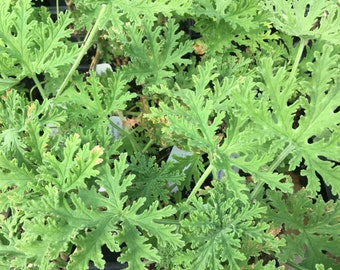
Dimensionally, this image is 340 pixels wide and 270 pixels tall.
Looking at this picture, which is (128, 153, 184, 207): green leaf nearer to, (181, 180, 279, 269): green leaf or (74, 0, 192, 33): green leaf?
(181, 180, 279, 269): green leaf

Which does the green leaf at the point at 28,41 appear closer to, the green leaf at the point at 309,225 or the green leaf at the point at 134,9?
the green leaf at the point at 134,9

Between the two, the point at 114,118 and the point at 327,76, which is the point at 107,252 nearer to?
the point at 114,118

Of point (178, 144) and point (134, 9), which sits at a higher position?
point (134, 9)

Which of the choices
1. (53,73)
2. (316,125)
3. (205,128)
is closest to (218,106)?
(205,128)

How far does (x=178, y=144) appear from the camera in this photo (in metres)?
1.27

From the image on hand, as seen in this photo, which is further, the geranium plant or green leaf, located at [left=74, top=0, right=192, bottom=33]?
green leaf, located at [left=74, top=0, right=192, bottom=33]

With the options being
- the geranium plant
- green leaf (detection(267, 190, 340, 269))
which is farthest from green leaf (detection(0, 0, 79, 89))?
green leaf (detection(267, 190, 340, 269))

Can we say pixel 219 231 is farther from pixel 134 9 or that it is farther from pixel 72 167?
pixel 134 9

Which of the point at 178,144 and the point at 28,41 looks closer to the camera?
the point at 28,41

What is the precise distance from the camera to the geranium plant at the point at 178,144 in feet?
3.02

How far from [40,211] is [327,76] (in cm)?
61

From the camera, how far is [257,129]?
0.92m

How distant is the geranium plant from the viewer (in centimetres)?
92

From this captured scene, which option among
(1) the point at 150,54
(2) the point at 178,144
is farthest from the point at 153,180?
(1) the point at 150,54
